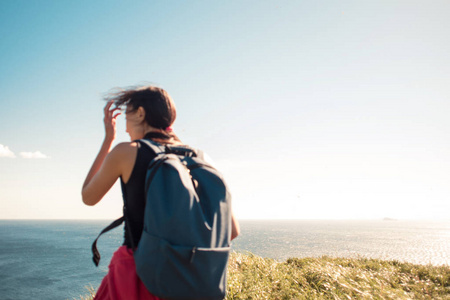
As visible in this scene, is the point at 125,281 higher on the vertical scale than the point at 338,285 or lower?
higher

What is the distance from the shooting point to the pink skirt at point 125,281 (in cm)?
146

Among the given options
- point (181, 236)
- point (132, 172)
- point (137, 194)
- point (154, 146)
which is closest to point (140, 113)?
point (154, 146)

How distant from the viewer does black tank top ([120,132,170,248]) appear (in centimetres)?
146

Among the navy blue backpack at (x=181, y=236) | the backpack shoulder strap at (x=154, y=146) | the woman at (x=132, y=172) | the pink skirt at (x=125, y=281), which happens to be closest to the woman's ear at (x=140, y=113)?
the woman at (x=132, y=172)

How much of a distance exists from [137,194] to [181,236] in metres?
0.38

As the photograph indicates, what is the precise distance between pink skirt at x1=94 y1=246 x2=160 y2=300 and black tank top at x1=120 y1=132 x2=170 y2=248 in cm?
8

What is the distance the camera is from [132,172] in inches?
57.6

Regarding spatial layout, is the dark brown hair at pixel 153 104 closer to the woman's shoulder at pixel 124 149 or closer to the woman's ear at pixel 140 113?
the woman's ear at pixel 140 113

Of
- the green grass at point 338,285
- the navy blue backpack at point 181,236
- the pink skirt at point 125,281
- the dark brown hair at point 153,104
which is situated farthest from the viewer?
the green grass at point 338,285

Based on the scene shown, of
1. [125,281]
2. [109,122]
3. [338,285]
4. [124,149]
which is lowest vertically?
[338,285]

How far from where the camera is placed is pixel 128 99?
5.87 ft

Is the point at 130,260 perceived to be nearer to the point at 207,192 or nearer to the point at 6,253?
the point at 207,192

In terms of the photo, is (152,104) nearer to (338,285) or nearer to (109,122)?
(109,122)

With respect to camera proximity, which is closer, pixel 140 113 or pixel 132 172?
pixel 132 172
